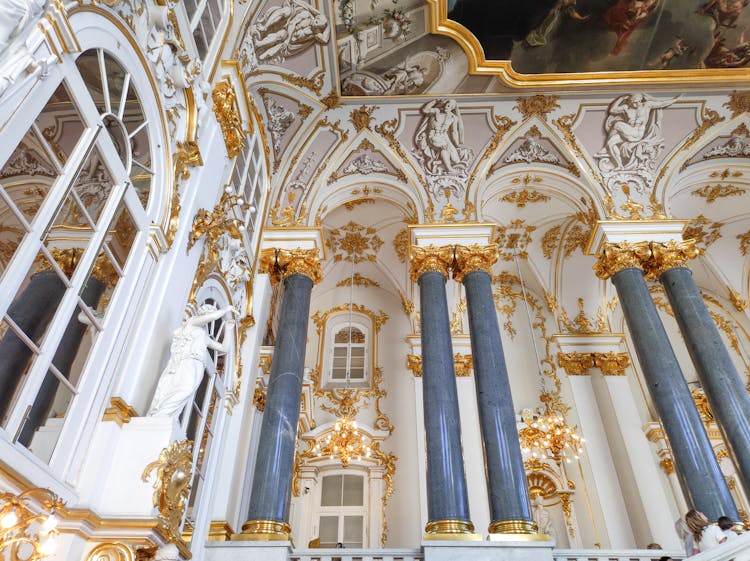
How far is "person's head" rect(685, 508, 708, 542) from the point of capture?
4.86m

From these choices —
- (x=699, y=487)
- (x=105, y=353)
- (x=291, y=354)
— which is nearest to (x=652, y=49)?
(x=699, y=487)

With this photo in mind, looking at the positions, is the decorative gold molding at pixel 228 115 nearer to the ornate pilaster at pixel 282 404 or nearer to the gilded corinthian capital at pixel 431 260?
the ornate pilaster at pixel 282 404

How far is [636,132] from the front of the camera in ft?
29.9

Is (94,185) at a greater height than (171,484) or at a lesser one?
greater

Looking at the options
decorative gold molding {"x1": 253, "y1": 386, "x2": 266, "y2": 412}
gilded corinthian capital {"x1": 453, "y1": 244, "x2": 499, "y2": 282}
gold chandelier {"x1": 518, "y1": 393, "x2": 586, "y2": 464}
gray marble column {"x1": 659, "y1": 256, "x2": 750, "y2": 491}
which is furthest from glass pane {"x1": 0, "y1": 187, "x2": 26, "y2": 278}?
gold chandelier {"x1": 518, "y1": 393, "x2": 586, "y2": 464}

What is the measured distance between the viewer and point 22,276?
2.95 metres

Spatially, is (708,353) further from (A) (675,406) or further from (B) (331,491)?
(B) (331,491)

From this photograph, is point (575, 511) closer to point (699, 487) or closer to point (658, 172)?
point (699, 487)

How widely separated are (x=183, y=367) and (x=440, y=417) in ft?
10.7

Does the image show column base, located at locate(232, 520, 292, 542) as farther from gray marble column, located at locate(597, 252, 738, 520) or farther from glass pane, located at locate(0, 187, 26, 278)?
gray marble column, located at locate(597, 252, 738, 520)

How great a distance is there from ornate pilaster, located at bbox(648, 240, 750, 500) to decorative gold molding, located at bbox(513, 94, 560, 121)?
117 inches

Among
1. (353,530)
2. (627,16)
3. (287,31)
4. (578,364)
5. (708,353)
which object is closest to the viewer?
(708,353)

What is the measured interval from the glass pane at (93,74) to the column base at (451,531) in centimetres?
491

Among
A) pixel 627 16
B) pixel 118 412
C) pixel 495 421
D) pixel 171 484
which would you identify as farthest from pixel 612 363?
pixel 118 412
